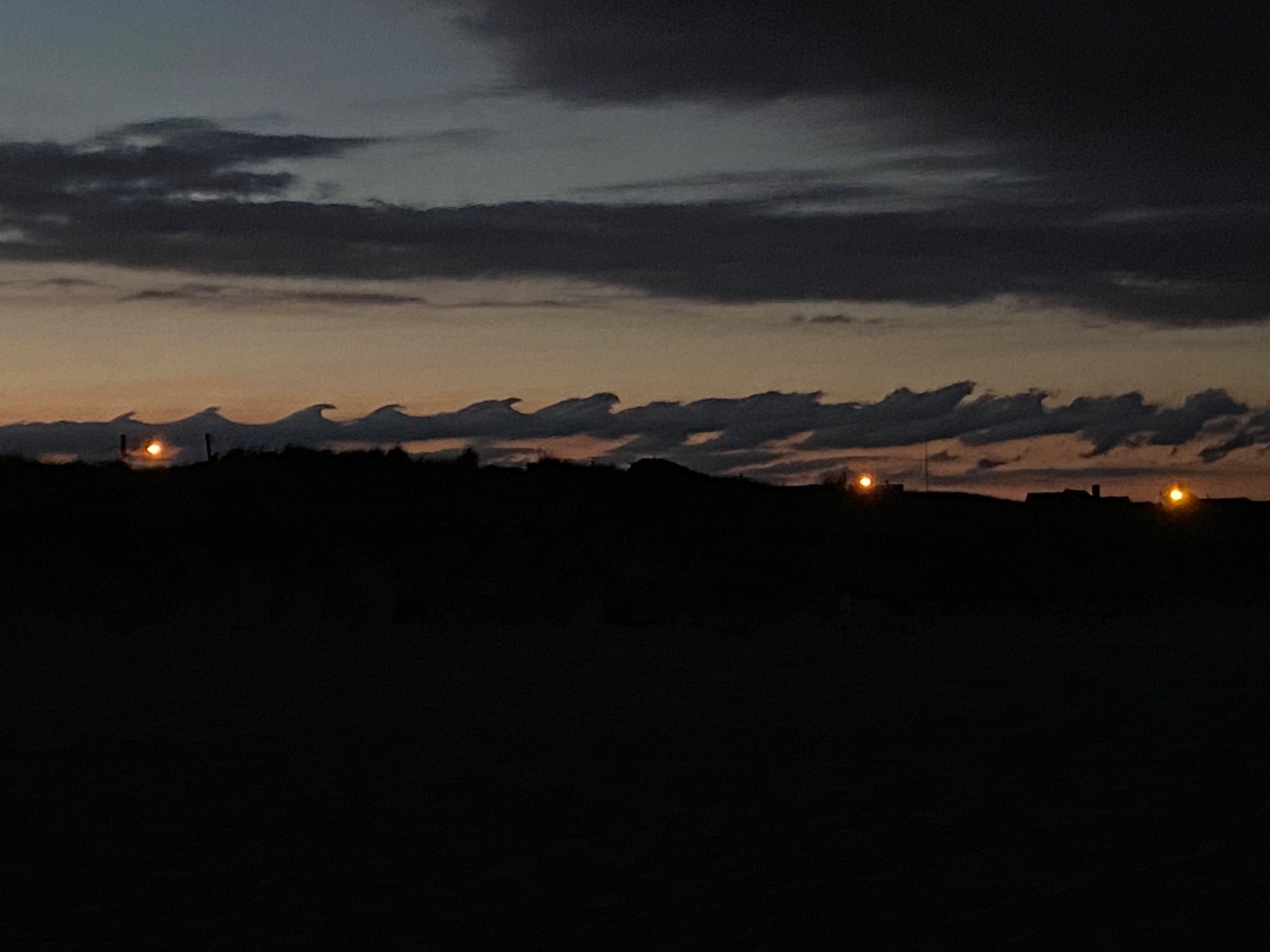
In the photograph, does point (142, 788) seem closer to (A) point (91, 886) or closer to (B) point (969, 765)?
(A) point (91, 886)

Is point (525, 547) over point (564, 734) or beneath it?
over

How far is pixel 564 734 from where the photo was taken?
16234 mm

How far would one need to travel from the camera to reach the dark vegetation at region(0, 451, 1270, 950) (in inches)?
379

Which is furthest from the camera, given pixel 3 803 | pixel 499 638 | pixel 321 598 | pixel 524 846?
pixel 321 598

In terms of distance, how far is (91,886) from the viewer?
1012 cm

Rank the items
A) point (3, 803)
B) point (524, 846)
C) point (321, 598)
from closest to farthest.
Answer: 1. point (524, 846)
2. point (3, 803)
3. point (321, 598)

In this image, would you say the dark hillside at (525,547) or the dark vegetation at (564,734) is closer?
the dark vegetation at (564,734)

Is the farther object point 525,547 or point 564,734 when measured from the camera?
point 525,547

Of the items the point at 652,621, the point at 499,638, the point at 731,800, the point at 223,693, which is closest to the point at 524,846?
the point at 731,800

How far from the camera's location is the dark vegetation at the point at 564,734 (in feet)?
31.6

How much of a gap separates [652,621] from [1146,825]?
68.1 feet

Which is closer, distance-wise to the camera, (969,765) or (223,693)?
(969,765)

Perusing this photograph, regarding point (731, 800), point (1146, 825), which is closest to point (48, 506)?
point (731, 800)

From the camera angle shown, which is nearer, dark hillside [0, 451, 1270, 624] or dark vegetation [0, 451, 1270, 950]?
dark vegetation [0, 451, 1270, 950]
